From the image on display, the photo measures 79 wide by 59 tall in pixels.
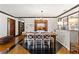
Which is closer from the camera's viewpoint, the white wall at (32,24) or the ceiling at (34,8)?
the ceiling at (34,8)

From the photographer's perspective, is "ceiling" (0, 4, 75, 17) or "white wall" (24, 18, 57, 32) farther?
"white wall" (24, 18, 57, 32)

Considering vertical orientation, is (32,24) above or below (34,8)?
below

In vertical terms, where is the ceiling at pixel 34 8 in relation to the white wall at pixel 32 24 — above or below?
above

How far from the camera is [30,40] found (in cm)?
753

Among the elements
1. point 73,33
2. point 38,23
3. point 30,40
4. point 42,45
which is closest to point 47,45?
point 42,45

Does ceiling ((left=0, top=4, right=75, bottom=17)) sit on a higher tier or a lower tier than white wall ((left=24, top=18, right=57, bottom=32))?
higher

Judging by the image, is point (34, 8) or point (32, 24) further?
point (32, 24)
